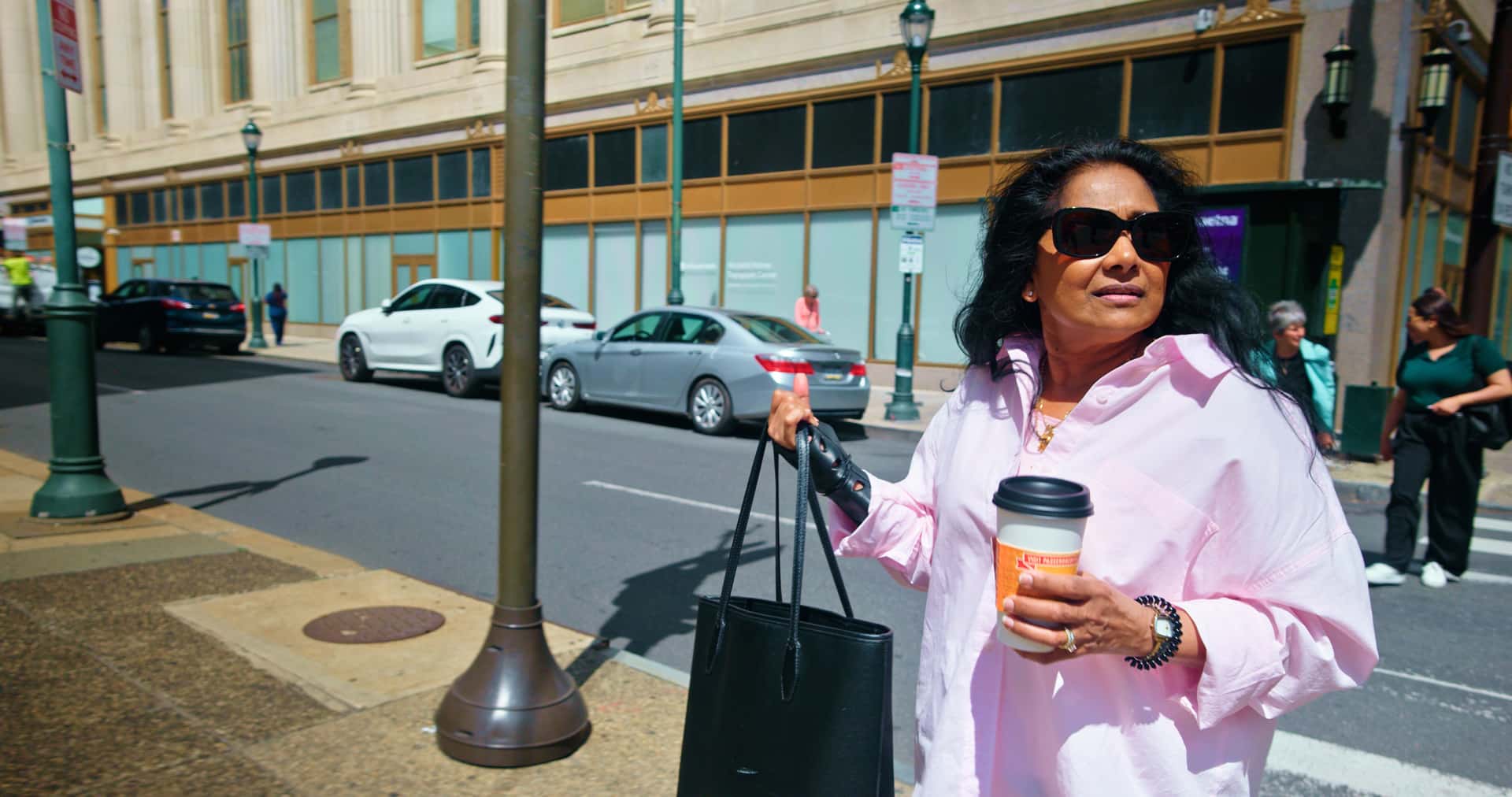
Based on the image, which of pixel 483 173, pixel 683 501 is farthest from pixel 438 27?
pixel 683 501

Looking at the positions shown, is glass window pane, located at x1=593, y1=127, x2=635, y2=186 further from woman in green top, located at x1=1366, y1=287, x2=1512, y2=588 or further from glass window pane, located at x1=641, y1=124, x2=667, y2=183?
woman in green top, located at x1=1366, y1=287, x2=1512, y2=588

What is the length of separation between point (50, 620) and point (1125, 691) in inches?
193

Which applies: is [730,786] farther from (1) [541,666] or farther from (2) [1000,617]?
(1) [541,666]

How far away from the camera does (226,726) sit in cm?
367

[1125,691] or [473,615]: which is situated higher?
[1125,691]

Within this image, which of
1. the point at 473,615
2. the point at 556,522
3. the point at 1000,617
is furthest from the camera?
the point at 556,522

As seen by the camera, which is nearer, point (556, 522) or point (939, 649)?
point (939, 649)

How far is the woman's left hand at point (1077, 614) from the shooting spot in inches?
56.0

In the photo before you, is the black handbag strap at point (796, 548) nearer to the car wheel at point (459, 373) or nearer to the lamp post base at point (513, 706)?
the lamp post base at point (513, 706)

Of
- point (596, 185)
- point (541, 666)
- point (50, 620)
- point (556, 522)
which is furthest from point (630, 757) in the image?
point (596, 185)

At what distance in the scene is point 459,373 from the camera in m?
15.3

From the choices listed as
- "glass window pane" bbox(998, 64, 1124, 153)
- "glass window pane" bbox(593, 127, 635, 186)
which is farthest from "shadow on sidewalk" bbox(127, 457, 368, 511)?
"glass window pane" bbox(593, 127, 635, 186)

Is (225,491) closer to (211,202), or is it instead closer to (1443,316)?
(1443,316)

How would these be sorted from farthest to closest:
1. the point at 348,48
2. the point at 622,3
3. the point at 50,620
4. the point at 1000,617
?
1. the point at 348,48
2. the point at 622,3
3. the point at 50,620
4. the point at 1000,617
